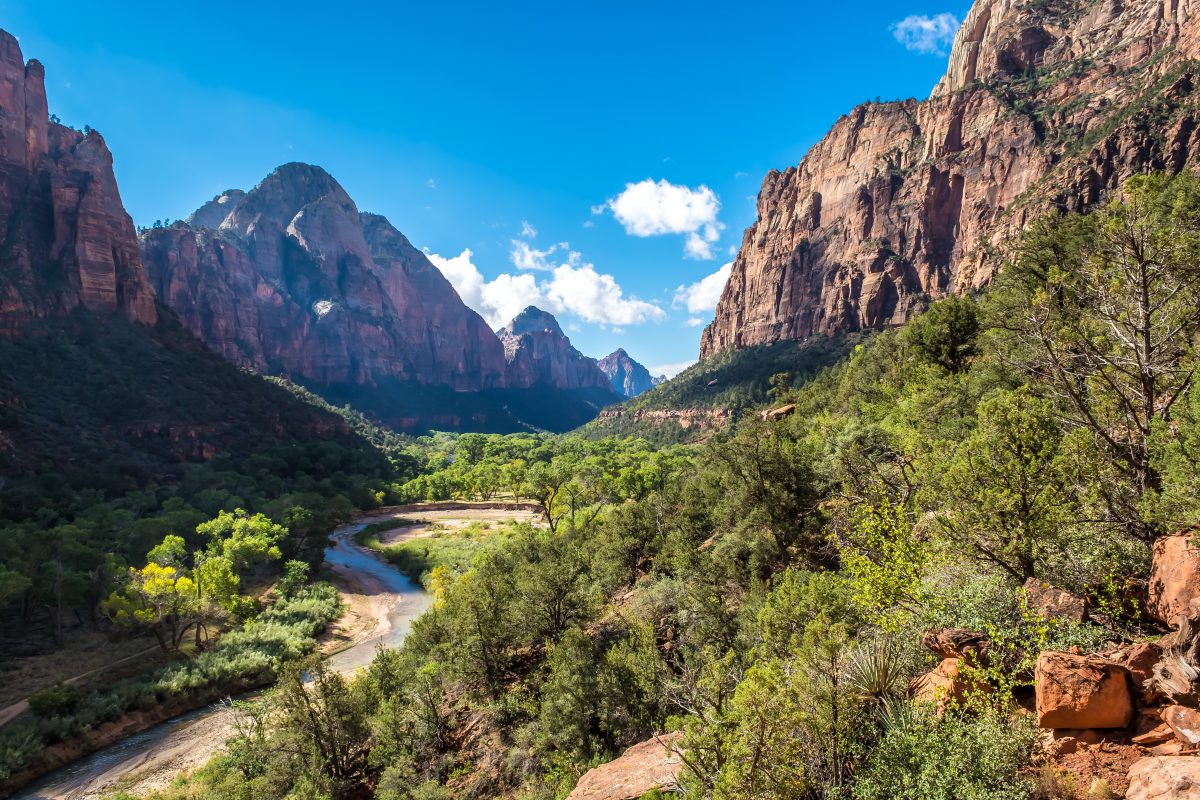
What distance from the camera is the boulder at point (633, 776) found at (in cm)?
1150

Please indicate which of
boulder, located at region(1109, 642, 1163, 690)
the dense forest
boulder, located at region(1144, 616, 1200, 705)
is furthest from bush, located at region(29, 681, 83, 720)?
boulder, located at region(1144, 616, 1200, 705)

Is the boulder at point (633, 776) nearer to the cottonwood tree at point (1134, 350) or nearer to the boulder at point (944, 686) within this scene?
the boulder at point (944, 686)

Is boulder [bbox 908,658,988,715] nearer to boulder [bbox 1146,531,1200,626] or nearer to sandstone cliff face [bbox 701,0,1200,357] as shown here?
boulder [bbox 1146,531,1200,626]

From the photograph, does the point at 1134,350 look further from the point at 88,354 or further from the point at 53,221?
the point at 53,221

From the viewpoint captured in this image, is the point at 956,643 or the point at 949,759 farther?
the point at 956,643

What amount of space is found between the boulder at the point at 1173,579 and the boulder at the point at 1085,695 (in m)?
1.82

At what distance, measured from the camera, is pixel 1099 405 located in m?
12.0

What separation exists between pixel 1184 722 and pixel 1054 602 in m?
2.93

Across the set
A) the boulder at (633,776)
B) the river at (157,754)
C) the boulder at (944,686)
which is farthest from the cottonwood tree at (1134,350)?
the river at (157,754)

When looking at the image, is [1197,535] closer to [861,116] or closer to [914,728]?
[914,728]

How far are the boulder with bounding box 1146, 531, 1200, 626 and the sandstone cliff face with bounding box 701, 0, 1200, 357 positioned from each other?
114 metres

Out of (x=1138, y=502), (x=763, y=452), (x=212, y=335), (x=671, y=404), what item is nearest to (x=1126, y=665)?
(x=1138, y=502)

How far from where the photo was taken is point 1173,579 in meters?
8.65

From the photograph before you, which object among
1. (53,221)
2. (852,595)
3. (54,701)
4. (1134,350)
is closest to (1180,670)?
(852,595)
